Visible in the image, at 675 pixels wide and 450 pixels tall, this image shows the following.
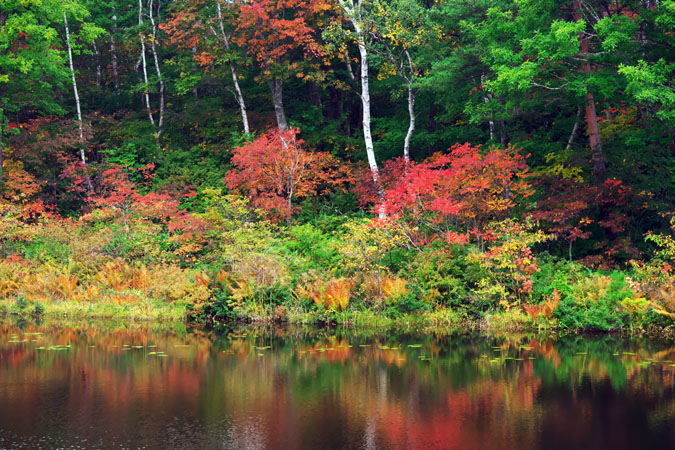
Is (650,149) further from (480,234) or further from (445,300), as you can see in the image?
(445,300)

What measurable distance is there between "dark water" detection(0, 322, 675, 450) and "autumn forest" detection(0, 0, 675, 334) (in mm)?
2550

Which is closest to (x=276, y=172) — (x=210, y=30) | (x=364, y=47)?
(x=364, y=47)

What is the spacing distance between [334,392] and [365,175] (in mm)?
15956

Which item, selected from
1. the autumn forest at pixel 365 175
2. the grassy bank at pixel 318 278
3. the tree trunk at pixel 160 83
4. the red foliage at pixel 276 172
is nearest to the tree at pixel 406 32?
the autumn forest at pixel 365 175

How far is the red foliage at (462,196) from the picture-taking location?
64.5 ft

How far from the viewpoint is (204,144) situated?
32.5m

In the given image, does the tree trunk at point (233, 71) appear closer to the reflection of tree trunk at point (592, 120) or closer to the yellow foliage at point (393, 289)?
the yellow foliage at point (393, 289)

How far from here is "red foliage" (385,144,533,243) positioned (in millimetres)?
19656

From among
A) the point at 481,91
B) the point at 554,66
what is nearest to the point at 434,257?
the point at 554,66

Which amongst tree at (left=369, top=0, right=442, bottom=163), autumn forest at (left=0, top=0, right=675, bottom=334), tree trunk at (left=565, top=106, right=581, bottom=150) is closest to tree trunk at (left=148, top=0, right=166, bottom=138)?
autumn forest at (left=0, top=0, right=675, bottom=334)

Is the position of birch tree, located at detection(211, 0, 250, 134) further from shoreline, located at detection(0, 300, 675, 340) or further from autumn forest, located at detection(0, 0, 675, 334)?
shoreline, located at detection(0, 300, 675, 340)

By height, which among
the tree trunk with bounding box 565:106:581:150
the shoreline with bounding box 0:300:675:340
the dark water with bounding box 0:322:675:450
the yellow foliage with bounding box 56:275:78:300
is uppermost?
the tree trunk with bounding box 565:106:581:150

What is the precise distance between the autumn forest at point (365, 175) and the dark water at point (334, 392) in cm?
255

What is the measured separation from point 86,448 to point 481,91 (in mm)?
20737
